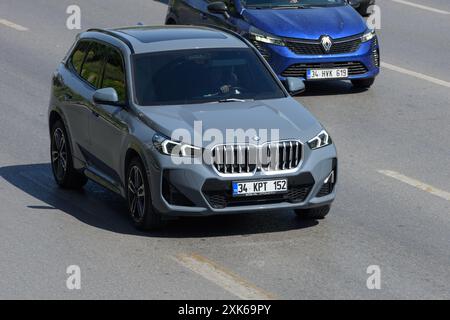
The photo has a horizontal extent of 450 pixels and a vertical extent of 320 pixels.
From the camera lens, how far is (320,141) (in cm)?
1221

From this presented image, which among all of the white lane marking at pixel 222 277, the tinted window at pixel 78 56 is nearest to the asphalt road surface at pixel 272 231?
the white lane marking at pixel 222 277

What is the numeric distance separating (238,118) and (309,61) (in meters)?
6.96

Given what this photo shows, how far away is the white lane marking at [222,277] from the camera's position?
10.3m

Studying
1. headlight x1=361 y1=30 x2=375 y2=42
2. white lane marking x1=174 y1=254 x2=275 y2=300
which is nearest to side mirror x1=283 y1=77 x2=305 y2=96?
white lane marking x1=174 y1=254 x2=275 y2=300

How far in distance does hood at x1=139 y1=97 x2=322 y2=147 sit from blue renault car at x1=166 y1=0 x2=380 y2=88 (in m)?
6.31

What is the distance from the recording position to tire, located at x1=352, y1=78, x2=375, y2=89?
1962 centimetres

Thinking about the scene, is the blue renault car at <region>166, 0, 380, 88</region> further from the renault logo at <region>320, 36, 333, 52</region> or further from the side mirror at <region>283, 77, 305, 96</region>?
the side mirror at <region>283, 77, 305, 96</region>

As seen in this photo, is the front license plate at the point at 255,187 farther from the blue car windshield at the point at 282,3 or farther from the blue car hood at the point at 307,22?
the blue car windshield at the point at 282,3

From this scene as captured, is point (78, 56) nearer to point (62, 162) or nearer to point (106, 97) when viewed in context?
point (62, 162)

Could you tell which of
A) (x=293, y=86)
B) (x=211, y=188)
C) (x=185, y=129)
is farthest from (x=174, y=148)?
(x=293, y=86)

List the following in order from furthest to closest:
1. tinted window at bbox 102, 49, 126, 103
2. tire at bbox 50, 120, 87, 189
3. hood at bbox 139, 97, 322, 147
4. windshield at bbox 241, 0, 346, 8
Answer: windshield at bbox 241, 0, 346, 8, tire at bbox 50, 120, 87, 189, tinted window at bbox 102, 49, 126, 103, hood at bbox 139, 97, 322, 147

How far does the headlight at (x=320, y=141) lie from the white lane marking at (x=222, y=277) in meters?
1.50
